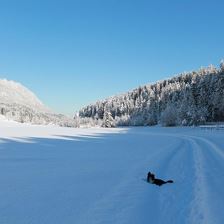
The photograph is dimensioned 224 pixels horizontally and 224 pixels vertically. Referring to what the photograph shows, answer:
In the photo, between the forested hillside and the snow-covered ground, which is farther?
the forested hillside

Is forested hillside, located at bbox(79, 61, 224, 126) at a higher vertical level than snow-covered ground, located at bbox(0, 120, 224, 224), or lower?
higher

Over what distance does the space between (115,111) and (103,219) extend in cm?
17334

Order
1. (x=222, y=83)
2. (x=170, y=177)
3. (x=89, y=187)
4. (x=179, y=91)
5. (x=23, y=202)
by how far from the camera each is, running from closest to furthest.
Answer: (x=23, y=202), (x=89, y=187), (x=170, y=177), (x=222, y=83), (x=179, y=91)

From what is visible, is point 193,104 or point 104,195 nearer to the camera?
point 104,195

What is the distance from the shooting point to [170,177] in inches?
426

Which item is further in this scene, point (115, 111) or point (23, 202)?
point (115, 111)

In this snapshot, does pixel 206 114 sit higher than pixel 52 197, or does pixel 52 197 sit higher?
pixel 206 114

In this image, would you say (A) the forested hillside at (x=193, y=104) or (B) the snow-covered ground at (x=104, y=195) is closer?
(B) the snow-covered ground at (x=104, y=195)

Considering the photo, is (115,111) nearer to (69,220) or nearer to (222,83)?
(222,83)

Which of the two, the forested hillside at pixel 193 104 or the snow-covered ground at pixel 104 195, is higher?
the forested hillside at pixel 193 104

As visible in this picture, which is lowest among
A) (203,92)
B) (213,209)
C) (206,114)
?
(213,209)

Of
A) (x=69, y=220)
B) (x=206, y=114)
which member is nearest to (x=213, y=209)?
(x=69, y=220)

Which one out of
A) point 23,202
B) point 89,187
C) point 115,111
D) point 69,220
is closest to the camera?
point 69,220

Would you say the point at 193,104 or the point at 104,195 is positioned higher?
the point at 193,104
